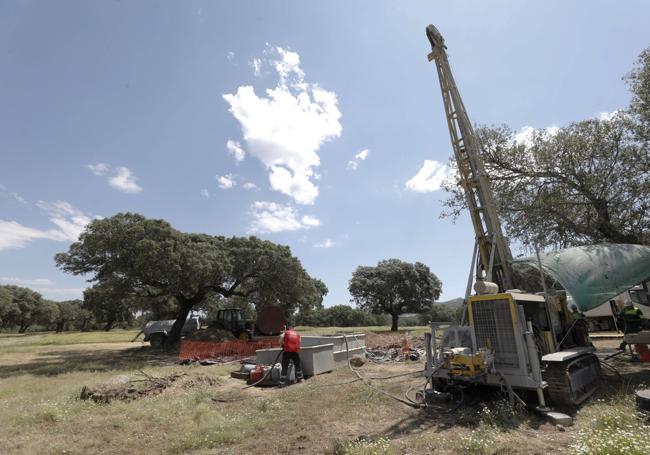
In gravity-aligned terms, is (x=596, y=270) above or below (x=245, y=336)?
above

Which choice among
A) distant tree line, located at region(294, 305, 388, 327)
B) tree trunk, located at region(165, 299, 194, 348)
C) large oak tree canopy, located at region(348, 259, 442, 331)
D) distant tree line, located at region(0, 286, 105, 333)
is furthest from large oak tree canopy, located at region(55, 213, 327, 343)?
distant tree line, located at region(294, 305, 388, 327)

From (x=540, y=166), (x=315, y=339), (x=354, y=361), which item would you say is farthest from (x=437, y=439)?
(x=540, y=166)

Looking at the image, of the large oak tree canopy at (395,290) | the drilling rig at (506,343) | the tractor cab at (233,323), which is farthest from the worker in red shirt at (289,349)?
the large oak tree canopy at (395,290)

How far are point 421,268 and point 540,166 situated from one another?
30.0 metres

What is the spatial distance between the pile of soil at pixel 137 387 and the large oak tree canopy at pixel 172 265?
28.5 ft

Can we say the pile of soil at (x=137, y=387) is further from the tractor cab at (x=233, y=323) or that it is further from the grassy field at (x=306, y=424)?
the tractor cab at (x=233, y=323)

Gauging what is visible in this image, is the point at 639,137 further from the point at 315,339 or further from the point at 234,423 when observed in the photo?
the point at 234,423

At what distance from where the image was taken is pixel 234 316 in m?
23.3

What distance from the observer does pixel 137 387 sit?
9750mm

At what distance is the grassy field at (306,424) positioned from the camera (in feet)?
17.3

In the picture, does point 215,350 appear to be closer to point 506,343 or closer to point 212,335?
point 212,335

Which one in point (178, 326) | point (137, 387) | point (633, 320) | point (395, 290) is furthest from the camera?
point (395, 290)

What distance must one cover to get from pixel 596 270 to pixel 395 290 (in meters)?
33.3

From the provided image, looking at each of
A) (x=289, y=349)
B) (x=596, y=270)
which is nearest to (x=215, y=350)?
(x=289, y=349)
